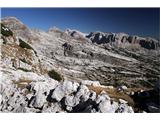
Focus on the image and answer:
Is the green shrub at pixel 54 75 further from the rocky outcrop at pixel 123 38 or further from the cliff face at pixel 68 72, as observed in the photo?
the rocky outcrop at pixel 123 38

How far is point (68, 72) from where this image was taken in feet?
152

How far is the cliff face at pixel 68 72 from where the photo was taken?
25219 mm

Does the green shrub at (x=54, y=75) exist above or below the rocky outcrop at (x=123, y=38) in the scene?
below

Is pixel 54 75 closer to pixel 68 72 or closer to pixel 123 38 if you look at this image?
pixel 68 72

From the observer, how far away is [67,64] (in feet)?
175

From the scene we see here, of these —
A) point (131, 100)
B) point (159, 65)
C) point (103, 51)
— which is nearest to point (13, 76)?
point (131, 100)

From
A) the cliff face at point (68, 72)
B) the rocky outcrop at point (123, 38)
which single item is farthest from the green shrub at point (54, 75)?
the rocky outcrop at point (123, 38)

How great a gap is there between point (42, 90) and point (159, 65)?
17.1 m

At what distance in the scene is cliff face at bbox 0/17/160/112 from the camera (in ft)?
82.7

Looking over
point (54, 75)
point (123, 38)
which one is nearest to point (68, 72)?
point (54, 75)

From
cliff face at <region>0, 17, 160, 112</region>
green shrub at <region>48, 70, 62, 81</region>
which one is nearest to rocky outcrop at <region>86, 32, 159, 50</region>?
cliff face at <region>0, 17, 160, 112</region>

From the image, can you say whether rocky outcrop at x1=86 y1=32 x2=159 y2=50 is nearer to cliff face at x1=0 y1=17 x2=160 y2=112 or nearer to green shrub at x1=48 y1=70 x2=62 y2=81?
cliff face at x1=0 y1=17 x2=160 y2=112

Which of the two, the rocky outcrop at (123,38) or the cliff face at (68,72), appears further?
the rocky outcrop at (123,38)

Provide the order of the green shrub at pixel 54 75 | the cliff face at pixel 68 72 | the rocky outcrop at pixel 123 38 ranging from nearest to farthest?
the cliff face at pixel 68 72 < the green shrub at pixel 54 75 < the rocky outcrop at pixel 123 38
